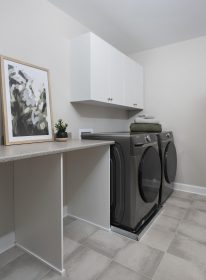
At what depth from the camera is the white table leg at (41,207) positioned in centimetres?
119

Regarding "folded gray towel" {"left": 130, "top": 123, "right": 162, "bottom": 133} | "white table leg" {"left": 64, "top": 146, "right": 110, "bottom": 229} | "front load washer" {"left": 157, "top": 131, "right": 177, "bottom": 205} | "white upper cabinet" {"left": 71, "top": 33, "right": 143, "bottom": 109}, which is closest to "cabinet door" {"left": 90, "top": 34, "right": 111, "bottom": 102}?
"white upper cabinet" {"left": 71, "top": 33, "right": 143, "bottom": 109}

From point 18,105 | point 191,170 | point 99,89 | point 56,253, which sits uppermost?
point 99,89

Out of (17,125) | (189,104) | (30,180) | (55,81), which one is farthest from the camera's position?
(189,104)

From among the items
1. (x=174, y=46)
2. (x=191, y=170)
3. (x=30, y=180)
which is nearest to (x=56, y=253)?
(x=30, y=180)

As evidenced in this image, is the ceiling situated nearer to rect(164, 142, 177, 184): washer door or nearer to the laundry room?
the laundry room

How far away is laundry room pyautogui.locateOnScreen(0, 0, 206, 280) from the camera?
125 cm

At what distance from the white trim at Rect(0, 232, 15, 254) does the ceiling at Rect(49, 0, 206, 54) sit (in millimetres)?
2117

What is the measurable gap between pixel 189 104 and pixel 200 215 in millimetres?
1434

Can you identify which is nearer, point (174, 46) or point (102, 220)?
point (102, 220)

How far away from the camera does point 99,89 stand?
200 cm

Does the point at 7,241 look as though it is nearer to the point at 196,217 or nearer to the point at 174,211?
the point at 174,211

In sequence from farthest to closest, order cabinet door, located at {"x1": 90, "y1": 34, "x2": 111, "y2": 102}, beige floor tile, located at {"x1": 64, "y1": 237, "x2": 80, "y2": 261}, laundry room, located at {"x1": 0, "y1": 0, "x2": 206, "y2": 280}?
cabinet door, located at {"x1": 90, "y1": 34, "x2": 111, "y2": 102}
beige floor tile, located at {"x1": 64, "y1": 237, "x2": 80, "y2": 261}
laundry room, located at {"x1": 0, "y1": 0, "x2": 206, "y2": 280}

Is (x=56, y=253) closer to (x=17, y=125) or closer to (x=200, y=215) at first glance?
(x=17, y=125)

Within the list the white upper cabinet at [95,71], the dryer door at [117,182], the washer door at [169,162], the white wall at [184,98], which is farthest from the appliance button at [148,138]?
the white wall at [184,98]
